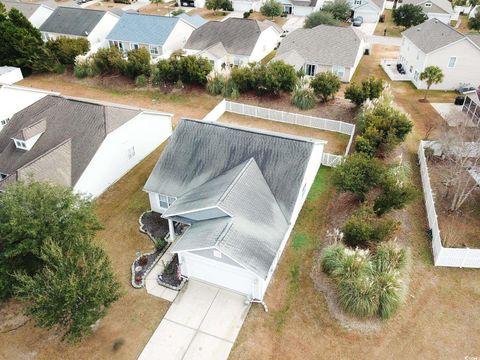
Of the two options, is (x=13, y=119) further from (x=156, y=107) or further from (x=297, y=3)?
(x=297, y=3)

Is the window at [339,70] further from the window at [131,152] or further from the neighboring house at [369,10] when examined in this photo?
the neighboring house at [369,10]

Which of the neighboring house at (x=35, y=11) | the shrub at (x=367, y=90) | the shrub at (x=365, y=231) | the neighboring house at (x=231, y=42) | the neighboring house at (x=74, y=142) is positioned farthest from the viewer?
the neighboring house at (x=35, y=11)

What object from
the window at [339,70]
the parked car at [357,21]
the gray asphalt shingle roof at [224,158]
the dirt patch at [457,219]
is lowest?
the dirt patch at [457,219]

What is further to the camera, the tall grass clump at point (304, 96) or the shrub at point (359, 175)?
the tall grass clump at point (304, 96)

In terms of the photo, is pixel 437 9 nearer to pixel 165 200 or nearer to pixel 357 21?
pixel 357 21

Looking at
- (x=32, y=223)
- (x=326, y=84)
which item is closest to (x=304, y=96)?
(x=326, y=84)

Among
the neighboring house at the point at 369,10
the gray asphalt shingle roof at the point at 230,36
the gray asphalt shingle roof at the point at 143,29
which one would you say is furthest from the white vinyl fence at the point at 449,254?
the neighboring house at the point at 369,10

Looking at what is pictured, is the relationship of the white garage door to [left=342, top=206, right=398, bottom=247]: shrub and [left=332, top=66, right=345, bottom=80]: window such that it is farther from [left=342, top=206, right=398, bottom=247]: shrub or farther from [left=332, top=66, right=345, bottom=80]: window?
[left=332, top=66, right=345, bottom=80]: window
